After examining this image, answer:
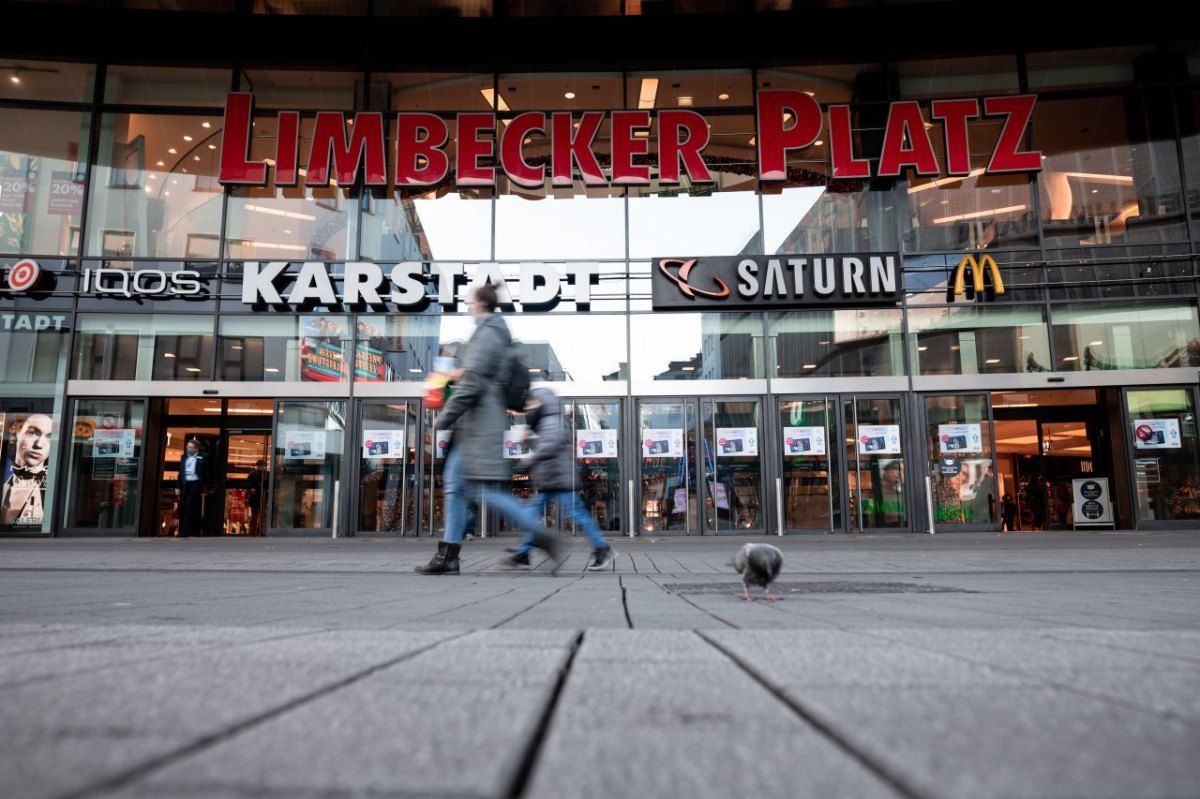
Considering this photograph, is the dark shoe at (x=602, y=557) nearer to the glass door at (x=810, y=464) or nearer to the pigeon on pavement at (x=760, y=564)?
the pigeon on pavement at (x=760, y=564)

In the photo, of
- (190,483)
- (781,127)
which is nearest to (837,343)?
(781,127)

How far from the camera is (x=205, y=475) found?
1273 cm

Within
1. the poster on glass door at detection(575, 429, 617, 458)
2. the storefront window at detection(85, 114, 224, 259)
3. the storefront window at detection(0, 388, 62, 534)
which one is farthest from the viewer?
the storefront window at detection(85, 114, 224, 259)

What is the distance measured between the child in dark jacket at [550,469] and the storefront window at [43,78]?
1309cm

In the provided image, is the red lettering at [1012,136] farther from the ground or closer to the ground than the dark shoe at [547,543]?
farther from the ground

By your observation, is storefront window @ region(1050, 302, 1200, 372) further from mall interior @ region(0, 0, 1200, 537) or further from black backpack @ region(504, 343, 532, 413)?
black backpack @ region(504, 343, 532, 413)

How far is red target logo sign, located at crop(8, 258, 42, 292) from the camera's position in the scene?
12438mm

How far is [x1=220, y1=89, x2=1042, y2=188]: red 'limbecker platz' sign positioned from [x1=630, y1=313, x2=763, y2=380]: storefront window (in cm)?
264

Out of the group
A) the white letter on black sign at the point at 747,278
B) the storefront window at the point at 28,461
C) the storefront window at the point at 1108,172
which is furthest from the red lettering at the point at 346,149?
the storefront window at the point at 1108,172

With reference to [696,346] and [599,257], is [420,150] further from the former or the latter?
[696,346]

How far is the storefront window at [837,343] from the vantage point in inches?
496

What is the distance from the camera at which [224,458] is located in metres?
13.8

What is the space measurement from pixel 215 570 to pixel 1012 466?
58.7 ft

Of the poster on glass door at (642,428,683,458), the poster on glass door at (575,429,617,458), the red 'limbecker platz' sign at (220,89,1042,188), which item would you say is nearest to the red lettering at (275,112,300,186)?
the red 'limbecker platz' sign at (220,89,1042,188)
